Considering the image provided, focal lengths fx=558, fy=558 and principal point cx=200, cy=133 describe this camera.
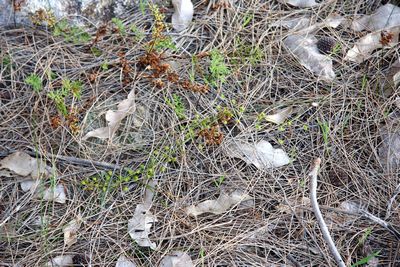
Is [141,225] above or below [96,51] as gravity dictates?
below

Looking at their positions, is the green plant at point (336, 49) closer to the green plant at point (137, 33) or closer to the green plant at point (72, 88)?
the green plant at point (137, 33)

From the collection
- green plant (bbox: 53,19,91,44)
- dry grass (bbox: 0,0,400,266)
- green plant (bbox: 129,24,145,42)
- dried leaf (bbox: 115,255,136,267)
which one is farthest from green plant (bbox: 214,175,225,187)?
green plant (bbox: 53,19,91,44)

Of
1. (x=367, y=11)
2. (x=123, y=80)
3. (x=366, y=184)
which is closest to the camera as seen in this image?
(x=366, y=184)

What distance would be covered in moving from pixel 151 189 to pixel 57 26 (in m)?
0.97

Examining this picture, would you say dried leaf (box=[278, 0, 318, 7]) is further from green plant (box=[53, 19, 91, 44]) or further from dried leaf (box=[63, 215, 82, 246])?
dried leaf (box=[63, 215, 82, 246])

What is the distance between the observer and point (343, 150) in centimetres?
250

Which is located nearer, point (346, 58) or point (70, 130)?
point (70, 130)

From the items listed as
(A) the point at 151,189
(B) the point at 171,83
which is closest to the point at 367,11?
(B) the point at 171,83

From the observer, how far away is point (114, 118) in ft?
8.14

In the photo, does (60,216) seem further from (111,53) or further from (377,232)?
(377,232)

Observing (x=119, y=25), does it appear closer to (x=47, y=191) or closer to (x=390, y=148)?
(x=47, y=191)

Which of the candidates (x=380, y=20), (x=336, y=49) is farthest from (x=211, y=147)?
(x=380, y=20)

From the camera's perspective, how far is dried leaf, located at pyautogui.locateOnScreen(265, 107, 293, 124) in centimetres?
256

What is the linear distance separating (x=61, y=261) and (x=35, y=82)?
2.68ft
